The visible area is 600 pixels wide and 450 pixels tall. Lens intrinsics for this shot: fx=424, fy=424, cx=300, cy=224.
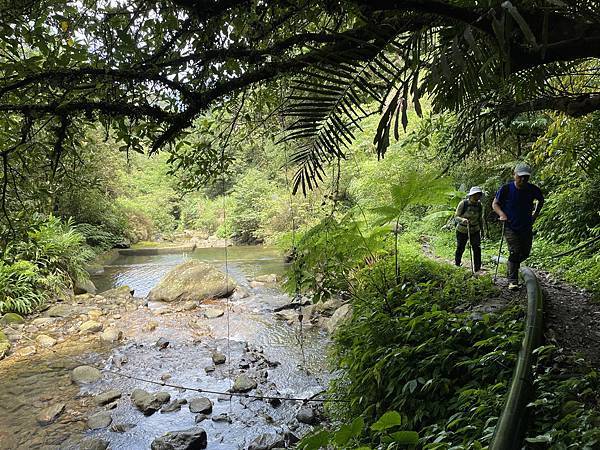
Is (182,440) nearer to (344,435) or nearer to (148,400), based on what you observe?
(148,400)

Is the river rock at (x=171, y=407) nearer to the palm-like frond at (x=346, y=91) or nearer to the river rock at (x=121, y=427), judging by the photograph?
the river rock at (x=121, y=427)

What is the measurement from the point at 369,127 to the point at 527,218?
9.13 m

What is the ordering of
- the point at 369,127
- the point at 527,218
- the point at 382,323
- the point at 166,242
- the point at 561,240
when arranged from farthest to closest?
the point at 166,242 < the point at 369,127 < the point at 561,240 < the point at 527,218 < the point at 382,323

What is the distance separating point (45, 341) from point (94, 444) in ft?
13.3

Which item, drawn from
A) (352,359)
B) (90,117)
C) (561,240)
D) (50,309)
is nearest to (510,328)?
(352,359)

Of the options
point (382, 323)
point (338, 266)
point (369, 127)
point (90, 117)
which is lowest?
point (382, 323)

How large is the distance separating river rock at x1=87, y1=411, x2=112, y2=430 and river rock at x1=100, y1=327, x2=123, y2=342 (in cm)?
305

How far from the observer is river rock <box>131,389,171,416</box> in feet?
19.7

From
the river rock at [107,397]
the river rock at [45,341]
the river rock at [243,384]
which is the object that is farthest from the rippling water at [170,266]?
the river rock at [243,384]

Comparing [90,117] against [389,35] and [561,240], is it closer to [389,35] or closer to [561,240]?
[389,35]

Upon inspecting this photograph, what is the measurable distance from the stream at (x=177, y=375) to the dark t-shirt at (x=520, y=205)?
357 cm

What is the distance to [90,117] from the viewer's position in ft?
8.83

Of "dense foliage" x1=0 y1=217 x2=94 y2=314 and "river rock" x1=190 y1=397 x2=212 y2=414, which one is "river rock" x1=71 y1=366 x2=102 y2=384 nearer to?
"river rock" x1=190 y1=397 x2=212 y2=414

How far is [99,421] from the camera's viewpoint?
572cm
